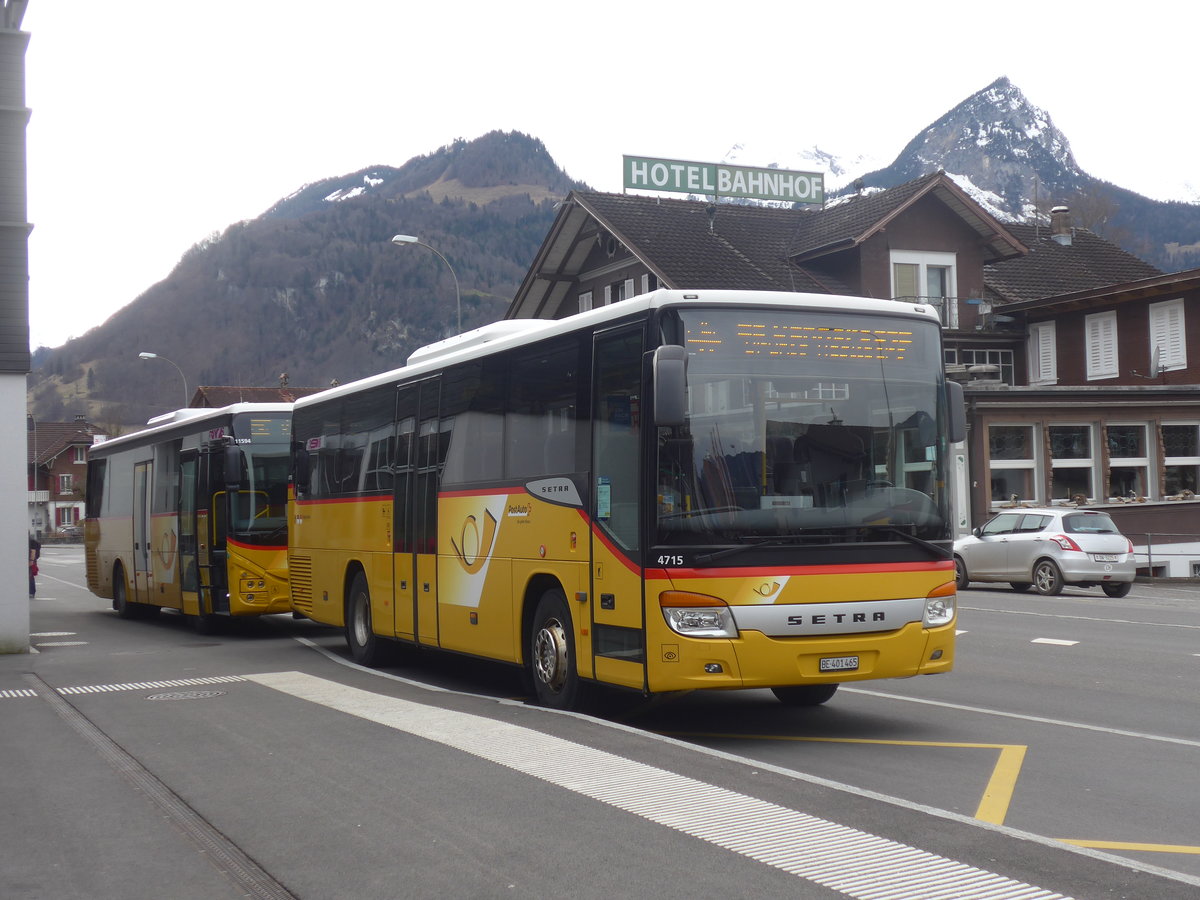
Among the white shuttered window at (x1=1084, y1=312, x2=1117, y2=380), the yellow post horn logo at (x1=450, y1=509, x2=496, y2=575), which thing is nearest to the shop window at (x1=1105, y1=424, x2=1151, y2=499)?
the white shuttered window at (x1=1084, y1=312, x2=1117, y2=380)

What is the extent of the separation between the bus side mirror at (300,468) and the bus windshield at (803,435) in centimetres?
866

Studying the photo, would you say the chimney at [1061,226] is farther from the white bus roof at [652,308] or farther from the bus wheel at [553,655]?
the bus wheel at [553,655]

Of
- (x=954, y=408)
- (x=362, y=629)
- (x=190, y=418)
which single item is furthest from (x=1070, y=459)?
(x=954, y=408)

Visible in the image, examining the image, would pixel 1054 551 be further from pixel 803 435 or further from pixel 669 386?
pixel 669 386

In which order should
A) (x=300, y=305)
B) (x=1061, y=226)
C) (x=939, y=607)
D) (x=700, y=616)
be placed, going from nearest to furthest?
1. (x=700, y=616)
2. (x=939, y=607)
3. (x=1061, y=226)
4. (x=300, y=305)

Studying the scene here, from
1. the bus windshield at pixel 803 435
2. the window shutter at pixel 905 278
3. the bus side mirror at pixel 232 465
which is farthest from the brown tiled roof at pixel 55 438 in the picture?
the bus windshield at pixel 803 435

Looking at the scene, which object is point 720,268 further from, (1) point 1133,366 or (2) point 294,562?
(2) point 294,562

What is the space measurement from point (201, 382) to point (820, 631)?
471ft

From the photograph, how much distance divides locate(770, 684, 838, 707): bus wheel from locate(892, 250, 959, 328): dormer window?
30.8m

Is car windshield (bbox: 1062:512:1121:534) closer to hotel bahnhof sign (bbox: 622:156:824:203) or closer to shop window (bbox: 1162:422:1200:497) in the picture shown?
shop window (bbox: 1162:422:1200:497)

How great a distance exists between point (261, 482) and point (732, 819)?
13354 millimetres

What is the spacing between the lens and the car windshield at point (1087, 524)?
2452cm

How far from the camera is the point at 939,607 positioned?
943 centimetres

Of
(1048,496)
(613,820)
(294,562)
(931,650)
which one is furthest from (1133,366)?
(613,820)
